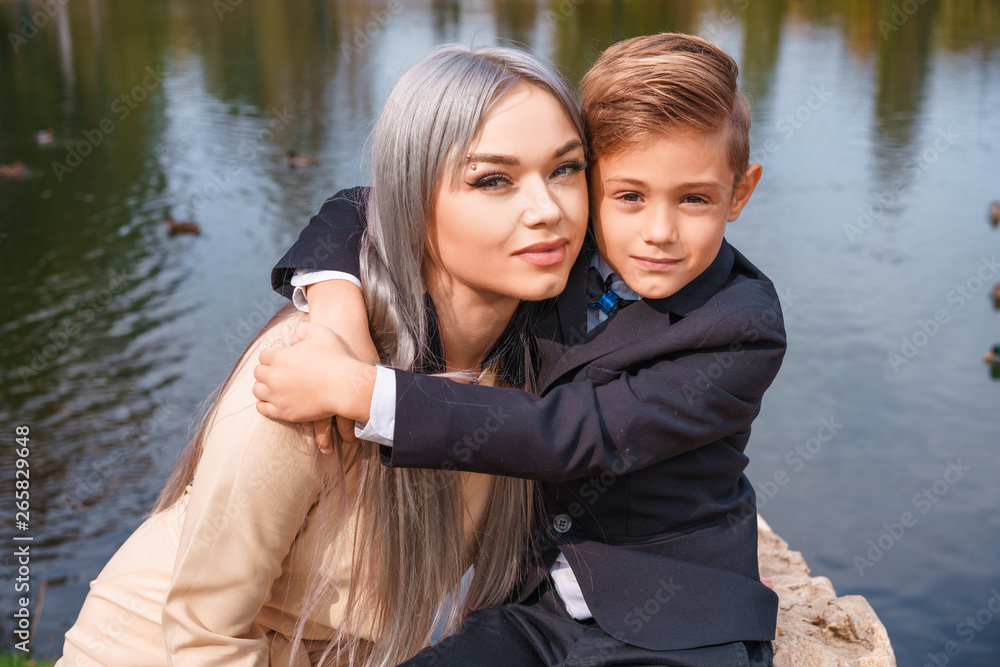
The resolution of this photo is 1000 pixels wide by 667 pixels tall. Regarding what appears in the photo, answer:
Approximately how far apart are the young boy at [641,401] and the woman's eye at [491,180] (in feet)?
0.94

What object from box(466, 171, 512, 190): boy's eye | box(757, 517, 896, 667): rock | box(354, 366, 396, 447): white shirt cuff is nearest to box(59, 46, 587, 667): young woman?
box(466, 171, 512, 190): boy's eye

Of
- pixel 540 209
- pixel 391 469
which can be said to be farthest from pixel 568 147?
pixel 391 469

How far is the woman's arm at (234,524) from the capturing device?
7.65 feet

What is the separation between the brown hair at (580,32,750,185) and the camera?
2.39m

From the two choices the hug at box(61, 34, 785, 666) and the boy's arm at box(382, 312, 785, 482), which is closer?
the boy's arm at box(382, 312, 785, 482)

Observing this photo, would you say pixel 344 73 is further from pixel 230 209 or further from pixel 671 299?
pixel 671 299

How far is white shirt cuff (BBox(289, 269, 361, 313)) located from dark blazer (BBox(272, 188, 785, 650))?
0.03 metres

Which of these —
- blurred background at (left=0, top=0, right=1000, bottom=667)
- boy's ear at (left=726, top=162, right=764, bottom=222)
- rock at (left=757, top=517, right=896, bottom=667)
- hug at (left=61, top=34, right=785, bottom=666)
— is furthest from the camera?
blurred background at (left=0, top=0, right=1000, bottom=667)

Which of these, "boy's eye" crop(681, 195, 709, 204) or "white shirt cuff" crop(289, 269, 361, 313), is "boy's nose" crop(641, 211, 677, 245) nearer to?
"boy's eye" crop(681, 195, 709, 204)

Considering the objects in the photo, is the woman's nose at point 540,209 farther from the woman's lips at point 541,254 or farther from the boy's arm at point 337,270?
the boy's arm at point 337,270

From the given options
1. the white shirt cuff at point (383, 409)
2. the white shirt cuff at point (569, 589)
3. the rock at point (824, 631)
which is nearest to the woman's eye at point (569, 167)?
the white shirt cuff at point (383, 409)

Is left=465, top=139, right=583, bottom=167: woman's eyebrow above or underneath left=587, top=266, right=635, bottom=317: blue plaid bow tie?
above

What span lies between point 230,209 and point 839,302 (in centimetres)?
1038

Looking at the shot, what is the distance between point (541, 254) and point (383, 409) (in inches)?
22.7
